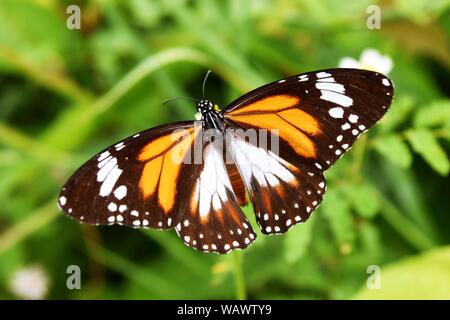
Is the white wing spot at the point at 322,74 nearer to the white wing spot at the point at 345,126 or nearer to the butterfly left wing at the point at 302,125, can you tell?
the butterfly left wing at the point at 302,125

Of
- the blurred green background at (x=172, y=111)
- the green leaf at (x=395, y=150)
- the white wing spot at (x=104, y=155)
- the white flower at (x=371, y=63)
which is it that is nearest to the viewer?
the white wing spot at (x=104, y=155)

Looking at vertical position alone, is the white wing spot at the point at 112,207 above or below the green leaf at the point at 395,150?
below

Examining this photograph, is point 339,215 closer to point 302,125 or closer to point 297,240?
point 297,240

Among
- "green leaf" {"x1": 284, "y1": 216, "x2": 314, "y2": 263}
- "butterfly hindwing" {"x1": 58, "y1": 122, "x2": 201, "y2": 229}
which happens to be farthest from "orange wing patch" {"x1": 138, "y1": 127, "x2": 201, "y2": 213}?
"green leaf" {"x1": 284, "y1": 216, "x2": 314, "y2": 263}

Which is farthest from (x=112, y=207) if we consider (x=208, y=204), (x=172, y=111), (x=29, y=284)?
(x=172, y=111)

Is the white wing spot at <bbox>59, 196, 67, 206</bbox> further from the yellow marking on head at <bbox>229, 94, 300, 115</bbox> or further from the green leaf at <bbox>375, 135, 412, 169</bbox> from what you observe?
the green leaf at <bbox>375, 135, 412, 169</bbox>

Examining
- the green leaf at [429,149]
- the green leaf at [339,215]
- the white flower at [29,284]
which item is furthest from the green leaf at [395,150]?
the white flower at [29,284]
